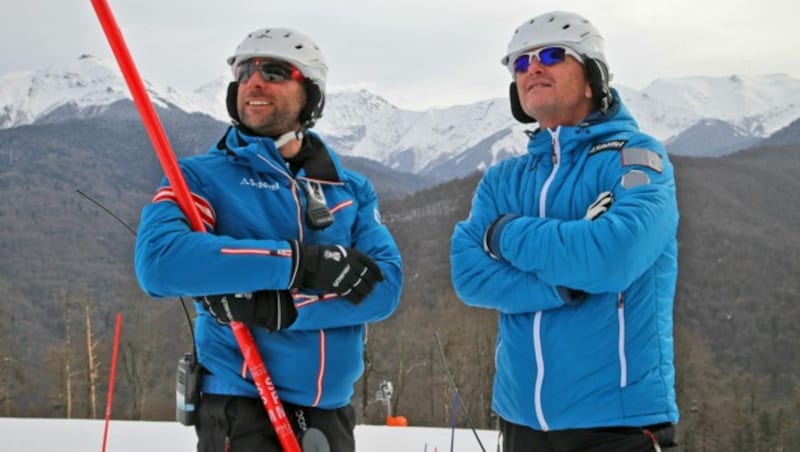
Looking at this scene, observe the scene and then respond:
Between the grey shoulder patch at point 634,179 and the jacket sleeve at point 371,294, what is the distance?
1.12m

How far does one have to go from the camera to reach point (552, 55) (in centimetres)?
337

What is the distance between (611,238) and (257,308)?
4.61 feet

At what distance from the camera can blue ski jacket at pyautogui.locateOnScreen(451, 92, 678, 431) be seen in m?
2.79

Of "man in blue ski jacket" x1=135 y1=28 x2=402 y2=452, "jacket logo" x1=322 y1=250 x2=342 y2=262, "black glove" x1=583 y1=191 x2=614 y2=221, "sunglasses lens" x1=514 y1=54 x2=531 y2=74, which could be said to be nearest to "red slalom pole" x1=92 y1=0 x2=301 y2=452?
"man in blue ski jacket" x1=135 y1=28 x2=402 y2=452

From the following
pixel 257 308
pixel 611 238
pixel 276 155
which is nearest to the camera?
pixel 611 238

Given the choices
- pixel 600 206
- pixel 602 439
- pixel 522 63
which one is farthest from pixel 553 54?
pixel 602 439

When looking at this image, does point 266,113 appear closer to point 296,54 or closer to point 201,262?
point 296,54

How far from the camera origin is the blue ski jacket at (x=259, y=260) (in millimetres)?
2963

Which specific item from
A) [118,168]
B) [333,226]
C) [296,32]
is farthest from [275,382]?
[118,168]

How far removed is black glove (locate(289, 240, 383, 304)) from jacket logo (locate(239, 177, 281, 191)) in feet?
1.37

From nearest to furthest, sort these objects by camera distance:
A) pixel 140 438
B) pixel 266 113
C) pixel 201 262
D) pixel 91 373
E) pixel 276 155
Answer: pixel 201 262, pixel 276 155, pixel 266 113, pixel 140 438, pixel 91 373

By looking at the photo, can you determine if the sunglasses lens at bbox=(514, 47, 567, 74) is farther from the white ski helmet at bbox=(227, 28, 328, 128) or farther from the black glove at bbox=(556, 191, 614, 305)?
the white ski helmet at bbox=(227, 28, 328, 128)

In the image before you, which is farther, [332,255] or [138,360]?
[138,360]

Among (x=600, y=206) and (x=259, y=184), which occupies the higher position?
(x=259, y=184)
